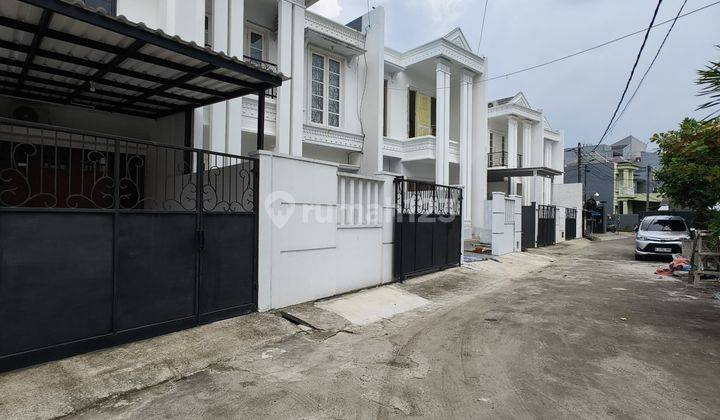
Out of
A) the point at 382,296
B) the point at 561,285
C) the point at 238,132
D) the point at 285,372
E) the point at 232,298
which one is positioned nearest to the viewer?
the point at 285,372

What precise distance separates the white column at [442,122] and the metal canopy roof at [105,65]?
10086 millimetres

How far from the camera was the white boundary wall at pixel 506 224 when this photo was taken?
13.3 metres

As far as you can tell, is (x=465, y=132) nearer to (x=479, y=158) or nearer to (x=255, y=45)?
(x=479, y=158)

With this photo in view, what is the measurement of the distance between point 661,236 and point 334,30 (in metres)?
13.3

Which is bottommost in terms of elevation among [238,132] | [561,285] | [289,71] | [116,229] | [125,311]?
[561,285]

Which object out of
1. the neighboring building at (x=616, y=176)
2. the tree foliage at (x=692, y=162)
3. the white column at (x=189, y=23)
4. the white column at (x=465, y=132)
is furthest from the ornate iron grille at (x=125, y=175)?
the neighboring building at (x=616, y=176)

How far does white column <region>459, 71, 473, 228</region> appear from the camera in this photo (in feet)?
53.4

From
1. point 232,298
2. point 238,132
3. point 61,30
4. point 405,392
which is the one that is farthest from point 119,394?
point 238,132

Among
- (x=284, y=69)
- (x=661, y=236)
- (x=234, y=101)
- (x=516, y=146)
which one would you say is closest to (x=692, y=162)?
(x=661, y=236)

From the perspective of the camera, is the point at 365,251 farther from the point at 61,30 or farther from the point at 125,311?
the point at 61,30

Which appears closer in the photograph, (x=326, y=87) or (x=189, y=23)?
(x=189, y=23)

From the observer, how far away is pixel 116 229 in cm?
436

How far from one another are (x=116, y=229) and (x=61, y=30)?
2258 mm

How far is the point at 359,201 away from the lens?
7730 mm
